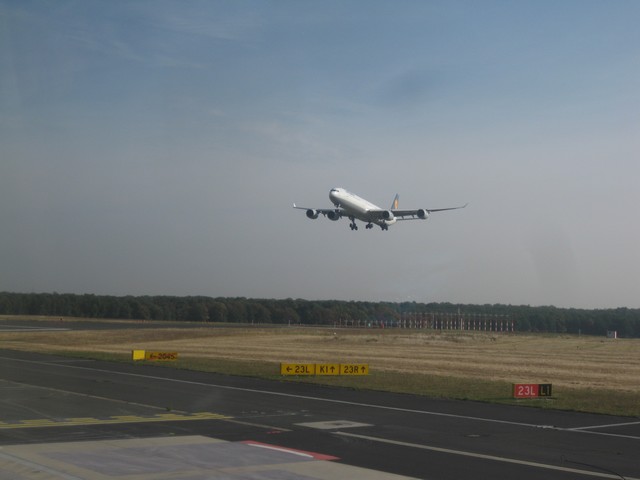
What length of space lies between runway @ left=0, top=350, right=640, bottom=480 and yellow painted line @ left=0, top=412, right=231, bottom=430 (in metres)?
0.03

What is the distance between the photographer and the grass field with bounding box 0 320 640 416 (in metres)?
35.6

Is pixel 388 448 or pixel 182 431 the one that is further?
pixel 182 431

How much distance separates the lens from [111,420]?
24.1 meters

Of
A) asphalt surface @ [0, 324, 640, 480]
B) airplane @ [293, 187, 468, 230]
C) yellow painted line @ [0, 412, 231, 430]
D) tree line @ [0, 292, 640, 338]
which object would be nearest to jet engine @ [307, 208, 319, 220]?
airplane @ [293, 187, 468, 230]

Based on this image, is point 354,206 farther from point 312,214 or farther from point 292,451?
point 292,451

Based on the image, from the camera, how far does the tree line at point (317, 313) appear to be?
485 feet

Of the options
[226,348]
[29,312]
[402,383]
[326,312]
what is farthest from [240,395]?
[326,312]

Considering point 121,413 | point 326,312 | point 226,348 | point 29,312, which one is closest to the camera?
point 121,413

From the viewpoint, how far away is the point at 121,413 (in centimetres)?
2573

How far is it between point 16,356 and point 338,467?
134 feet

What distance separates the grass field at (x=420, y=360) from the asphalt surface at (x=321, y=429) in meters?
4.17

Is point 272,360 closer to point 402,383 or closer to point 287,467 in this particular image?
point 402,383

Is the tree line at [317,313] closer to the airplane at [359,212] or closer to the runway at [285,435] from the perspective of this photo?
the airplane at [359,212]

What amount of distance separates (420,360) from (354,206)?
18331mm
